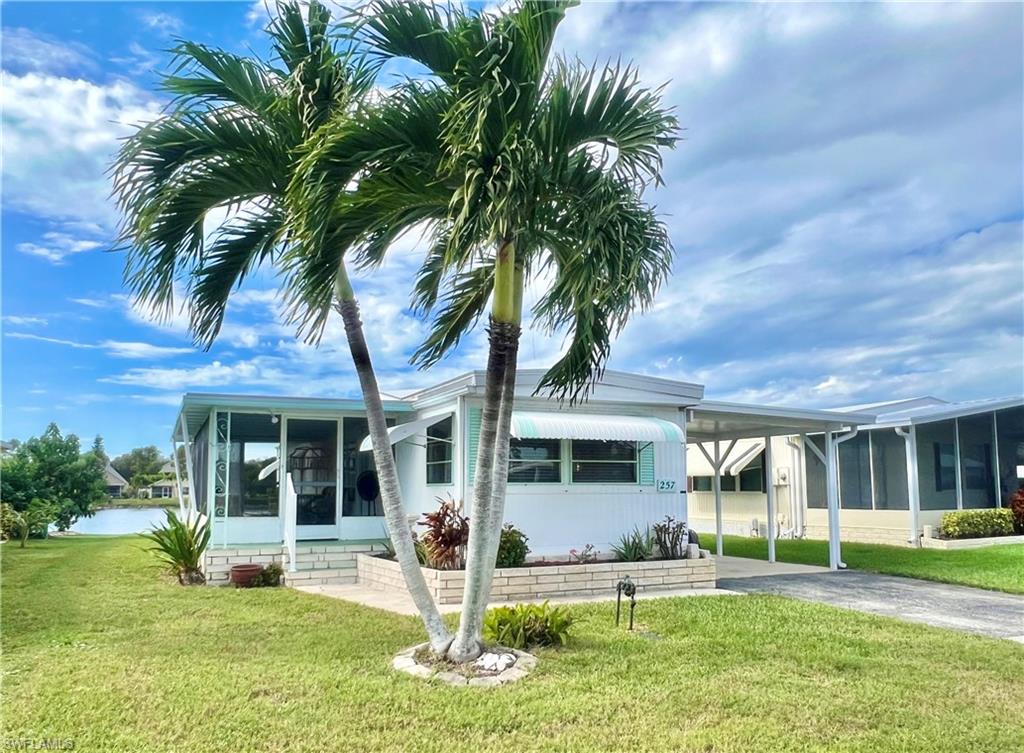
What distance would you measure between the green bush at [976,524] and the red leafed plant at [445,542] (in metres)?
15.8

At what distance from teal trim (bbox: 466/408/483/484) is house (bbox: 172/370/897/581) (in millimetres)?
25

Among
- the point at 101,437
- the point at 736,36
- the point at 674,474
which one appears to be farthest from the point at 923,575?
the point at 101,437

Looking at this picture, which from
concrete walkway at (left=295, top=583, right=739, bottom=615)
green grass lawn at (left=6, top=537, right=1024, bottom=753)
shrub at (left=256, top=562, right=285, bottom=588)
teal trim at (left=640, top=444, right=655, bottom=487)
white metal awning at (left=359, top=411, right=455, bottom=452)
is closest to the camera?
green grass lawn at (left=6, top=537, right=1024, bottom=753)

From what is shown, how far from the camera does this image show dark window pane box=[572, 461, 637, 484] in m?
13.9

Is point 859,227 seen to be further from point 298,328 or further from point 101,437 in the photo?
point 101,437

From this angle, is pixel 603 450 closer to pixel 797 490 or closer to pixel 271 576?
pixel 271 576

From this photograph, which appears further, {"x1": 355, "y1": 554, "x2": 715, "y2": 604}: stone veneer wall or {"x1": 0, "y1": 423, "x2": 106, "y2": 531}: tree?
{"x1": 0, "y1": 423, "x2": 106, "y2": 531}: tree

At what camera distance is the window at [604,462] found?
13930mm

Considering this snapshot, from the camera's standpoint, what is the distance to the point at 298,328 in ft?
23.7

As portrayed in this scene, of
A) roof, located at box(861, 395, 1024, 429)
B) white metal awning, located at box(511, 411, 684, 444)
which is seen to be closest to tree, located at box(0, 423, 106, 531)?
white metal awning, located at box(511, 411, 684, 444)

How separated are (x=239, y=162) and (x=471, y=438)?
22.7ft

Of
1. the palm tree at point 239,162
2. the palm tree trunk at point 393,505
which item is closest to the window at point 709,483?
the palm tree trunk at point 393,505

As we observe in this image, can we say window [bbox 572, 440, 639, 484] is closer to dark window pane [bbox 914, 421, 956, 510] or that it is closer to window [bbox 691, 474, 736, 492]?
dark window pane [bbox 914, 421, 956, 510]

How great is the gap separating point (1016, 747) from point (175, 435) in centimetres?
2203
